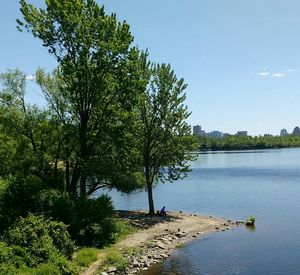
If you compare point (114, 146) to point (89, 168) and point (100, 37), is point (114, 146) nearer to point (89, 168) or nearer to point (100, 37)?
point (89, 168)

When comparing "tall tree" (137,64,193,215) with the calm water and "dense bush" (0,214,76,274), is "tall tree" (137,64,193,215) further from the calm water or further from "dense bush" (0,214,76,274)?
"dense bush" (0,214,76,274)

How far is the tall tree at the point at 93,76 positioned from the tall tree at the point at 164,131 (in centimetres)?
763

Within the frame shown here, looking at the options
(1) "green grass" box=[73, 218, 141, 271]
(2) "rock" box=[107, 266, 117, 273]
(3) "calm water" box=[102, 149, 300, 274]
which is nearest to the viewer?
(2) "rock" box=[107, 266, 117, 273]

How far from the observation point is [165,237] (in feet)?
121

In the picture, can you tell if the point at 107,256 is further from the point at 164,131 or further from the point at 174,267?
the point at 164,131

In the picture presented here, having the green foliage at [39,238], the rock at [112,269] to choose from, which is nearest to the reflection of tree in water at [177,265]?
the rock at [112,269]

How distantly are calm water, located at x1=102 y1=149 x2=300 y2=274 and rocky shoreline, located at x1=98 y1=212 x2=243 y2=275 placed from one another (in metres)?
0.94

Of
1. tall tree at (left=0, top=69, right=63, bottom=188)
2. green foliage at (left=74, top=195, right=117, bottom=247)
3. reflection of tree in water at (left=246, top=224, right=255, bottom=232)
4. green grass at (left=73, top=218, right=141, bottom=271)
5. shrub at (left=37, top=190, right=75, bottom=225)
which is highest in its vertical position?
tall tree at (left=0, top=69, right=63, bottom=188)

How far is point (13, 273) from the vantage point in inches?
815

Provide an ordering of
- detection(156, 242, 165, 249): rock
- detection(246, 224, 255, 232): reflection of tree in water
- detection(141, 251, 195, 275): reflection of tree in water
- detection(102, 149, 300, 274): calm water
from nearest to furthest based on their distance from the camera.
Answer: detection(141, 251, 195, 275): reflection of tree in water
detection(102, 149, 300, 274): calm water
detection(156, 242, 165, 249): rock
detection(246, 224, 255, 232): reflection of tree in water

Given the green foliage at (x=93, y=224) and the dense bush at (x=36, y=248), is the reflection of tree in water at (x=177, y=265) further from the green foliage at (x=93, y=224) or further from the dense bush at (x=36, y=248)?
the dense bush at (x=36, y=248)

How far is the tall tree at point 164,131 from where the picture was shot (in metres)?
46.0

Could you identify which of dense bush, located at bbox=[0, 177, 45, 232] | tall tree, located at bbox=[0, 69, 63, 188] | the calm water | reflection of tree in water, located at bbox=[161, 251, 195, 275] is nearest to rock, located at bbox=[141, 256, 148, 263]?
the calm water

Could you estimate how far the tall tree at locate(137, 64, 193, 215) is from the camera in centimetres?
4603
